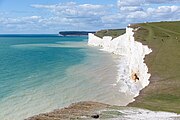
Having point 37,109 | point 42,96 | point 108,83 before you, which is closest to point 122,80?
point 108,83

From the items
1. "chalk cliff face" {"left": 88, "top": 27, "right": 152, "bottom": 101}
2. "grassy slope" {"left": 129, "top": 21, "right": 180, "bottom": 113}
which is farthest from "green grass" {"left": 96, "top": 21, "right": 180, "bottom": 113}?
"chalk cliff face" {"left": 88, "top": 27, "right": 152, "bottom": 101}

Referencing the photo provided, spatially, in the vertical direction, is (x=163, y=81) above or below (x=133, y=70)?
above

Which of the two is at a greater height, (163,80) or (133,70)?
(163,80)

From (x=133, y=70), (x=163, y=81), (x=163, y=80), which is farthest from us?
(x=133, y=70)

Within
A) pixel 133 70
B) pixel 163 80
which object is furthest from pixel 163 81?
pixel 133 70

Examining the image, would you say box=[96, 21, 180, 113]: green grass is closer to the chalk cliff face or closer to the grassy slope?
the grassy slope

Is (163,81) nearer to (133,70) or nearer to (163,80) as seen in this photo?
(163,80)

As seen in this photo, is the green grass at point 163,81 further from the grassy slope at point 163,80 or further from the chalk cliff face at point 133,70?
the chalk cliff face at point 133,70

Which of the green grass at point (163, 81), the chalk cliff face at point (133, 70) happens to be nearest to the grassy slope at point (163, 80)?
the green grass at point (163, 81)

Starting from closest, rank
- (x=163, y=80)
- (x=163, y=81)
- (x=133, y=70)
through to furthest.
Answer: (x=163, y=81) → (x=163, y=80) → (x=133, y=70)

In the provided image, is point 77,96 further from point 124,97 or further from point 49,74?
point 49,74

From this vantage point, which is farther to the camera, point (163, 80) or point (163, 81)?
point (163, 80)

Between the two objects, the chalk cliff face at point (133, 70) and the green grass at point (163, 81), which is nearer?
the green grass at point (163, 81)
